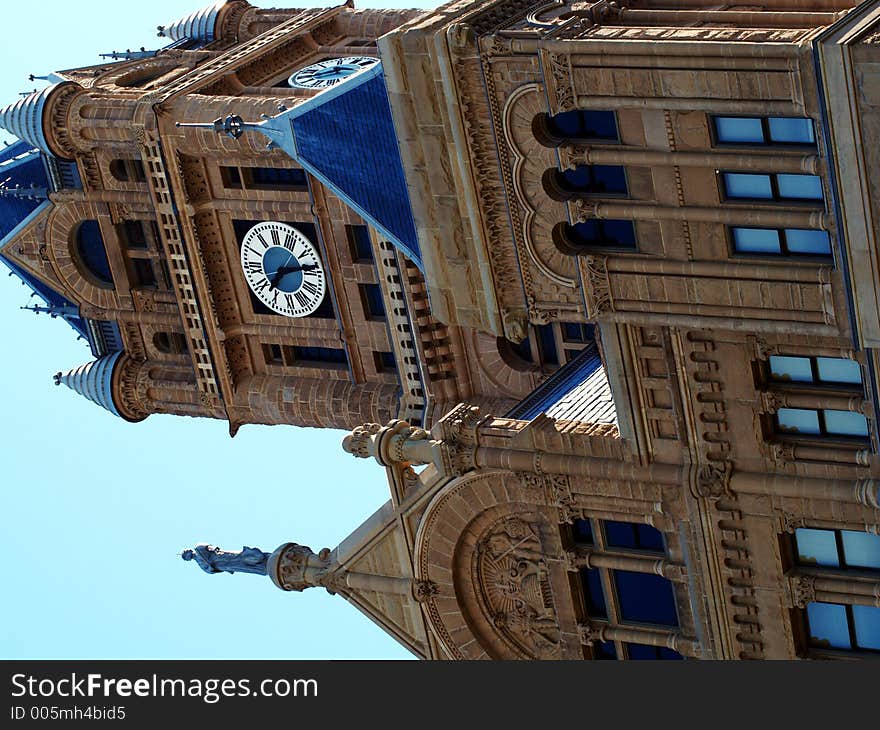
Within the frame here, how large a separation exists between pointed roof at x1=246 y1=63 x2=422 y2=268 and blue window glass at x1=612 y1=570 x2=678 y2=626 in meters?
8.24

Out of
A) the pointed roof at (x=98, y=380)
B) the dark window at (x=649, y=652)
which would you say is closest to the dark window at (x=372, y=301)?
the pointed roof at (x=98, y=380)

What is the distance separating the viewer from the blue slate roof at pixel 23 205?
87812 millimetres

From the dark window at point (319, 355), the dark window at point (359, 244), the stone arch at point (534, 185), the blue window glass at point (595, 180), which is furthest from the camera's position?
the dark window at point (319, 355)

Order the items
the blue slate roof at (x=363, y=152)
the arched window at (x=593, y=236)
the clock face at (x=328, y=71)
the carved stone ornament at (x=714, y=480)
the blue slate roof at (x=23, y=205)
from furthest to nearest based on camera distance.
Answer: the blue slate roof at (x=23, y=205) < the clock face at (x=328, y=71) < the blue slate roof at (x=363, y=152) < the carved stone ornament at (x=714, y=480) < the arched window at (x=593, y=236)

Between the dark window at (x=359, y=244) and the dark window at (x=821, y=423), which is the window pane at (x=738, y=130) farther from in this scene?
the dark window at (x=359, y=244)

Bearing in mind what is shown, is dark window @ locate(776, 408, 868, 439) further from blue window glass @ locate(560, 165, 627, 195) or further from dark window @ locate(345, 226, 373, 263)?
dark window @ locate(345, 226, 373, 263)

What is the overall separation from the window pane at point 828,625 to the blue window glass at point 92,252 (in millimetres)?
38750

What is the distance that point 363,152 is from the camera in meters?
62.6

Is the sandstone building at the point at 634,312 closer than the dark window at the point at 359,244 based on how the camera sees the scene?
Yes

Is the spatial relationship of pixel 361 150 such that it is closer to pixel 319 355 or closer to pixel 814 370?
pixel 814 370

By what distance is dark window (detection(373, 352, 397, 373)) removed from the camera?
3265 inches

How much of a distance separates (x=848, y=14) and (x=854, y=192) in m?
3.37

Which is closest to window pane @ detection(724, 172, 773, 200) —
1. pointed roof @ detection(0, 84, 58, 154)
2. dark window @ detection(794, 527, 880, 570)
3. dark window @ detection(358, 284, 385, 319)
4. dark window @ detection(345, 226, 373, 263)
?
dark window @ detection(794, 527, 880, 570)

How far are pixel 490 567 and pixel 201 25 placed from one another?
36.0 metres
